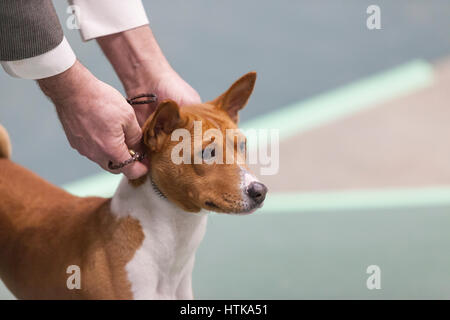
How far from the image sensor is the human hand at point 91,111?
2.92 ft

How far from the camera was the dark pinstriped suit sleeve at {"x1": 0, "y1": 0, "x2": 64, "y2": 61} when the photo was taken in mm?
838

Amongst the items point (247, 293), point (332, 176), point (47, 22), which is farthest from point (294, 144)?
point (47, 22)

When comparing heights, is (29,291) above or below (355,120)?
below

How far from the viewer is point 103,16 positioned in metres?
1.11

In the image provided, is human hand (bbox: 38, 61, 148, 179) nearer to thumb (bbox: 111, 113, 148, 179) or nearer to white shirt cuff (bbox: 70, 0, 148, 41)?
thumb (bbox: 111, 113, 148, 179)

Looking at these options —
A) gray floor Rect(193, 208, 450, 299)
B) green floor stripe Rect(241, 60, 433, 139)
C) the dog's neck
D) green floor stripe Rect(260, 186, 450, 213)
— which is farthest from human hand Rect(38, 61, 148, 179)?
green floor stripe Rect(241, 60, 433, 139)

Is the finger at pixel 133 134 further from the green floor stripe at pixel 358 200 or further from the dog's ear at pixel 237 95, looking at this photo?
the green floor stripe at pixel 358 200

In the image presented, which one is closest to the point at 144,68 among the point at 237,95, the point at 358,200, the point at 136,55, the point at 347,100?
the point at 136,55

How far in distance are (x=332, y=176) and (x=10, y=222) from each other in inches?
75.5

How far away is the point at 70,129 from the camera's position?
3.05 ft

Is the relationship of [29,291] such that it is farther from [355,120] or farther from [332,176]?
[355,120]

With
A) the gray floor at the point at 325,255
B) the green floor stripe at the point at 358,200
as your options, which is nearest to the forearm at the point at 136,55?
the gray floor at the point at 325,255

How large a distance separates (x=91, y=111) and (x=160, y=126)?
0.40 feet
